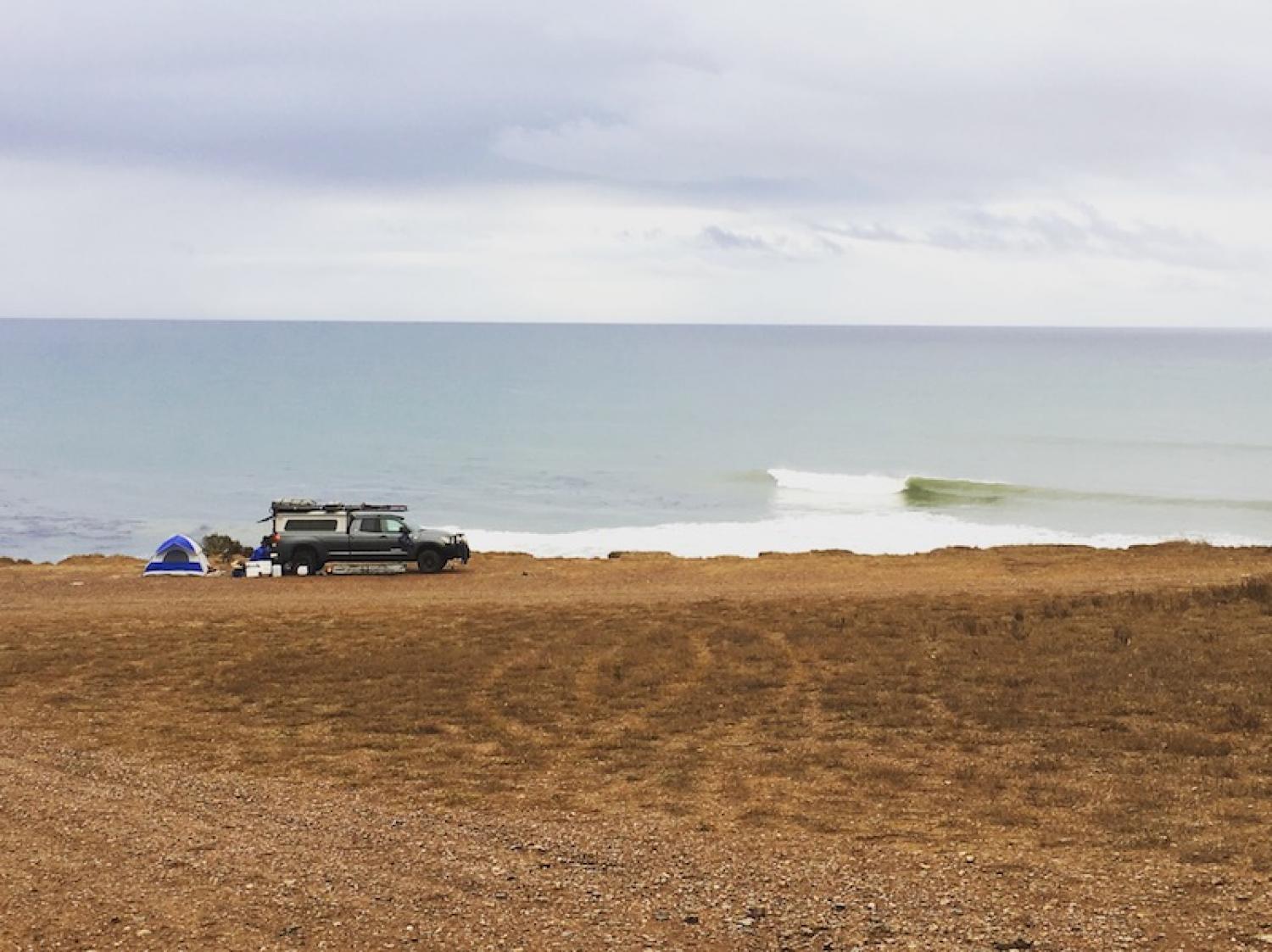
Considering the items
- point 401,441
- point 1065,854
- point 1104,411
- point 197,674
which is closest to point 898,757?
point 1065,854

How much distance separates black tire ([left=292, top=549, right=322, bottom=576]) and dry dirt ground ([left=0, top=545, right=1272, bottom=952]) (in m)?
6.81

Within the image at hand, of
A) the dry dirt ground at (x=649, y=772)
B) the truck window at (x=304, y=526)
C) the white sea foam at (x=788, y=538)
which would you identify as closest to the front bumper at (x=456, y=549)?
the truck window at (x=304, y=526)

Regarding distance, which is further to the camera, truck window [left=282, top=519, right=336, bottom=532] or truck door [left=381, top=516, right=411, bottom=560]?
truck door [left=381, top=516, right=411, bottom=560]

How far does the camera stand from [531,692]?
19.6m

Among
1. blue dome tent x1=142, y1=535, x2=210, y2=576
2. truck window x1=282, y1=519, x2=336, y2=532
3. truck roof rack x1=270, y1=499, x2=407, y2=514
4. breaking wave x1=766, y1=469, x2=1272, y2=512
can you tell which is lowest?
blue dome tent x1=142, y1=535, x2=210, y2=576

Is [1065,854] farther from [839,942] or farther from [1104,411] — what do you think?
[1104,411]

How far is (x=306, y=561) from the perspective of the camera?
35.1 m

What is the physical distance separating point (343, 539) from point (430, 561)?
2.46 metres

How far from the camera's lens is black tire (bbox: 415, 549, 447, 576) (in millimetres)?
35562

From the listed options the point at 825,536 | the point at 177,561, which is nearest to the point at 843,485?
the point at 825,536

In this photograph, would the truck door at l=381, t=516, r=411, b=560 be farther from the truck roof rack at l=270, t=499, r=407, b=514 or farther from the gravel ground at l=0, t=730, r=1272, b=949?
the gravel ground at l=0, t=730, r=1272, b=949

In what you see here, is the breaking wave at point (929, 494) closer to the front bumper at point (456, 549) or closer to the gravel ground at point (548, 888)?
the front bumper at point (456, 549)

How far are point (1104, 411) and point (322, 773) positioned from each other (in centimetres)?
11973

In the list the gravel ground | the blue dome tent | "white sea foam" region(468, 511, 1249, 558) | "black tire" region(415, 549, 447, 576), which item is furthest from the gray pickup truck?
the gravel ground
